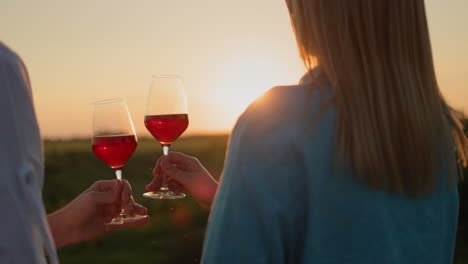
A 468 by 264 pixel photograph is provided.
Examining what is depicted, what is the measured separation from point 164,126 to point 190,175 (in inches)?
19.2

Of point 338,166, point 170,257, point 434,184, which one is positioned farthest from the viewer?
point 170,257

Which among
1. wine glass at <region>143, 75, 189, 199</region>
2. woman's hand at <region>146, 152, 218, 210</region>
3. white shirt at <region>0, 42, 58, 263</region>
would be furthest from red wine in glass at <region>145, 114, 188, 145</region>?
white shirt at <region>0, 42, 58, 263</region>

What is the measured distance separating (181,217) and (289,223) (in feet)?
23.2

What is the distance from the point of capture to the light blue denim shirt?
1.36 metres

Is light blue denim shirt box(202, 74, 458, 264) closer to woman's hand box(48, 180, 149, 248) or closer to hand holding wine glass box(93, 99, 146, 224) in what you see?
woman's hand box(48, 180, 149, 248)

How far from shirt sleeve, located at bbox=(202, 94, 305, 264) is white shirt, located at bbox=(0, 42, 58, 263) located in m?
0.47

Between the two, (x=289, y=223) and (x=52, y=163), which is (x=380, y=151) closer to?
(x=289, y=223)

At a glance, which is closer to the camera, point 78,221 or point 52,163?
point 78,221

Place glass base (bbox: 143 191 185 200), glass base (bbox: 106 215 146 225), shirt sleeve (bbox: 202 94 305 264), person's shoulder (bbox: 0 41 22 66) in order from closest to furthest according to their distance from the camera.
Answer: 1. person's shoulder (bbox: 0 41 22 66)
2. shirt sleeve (bbox: 202 94 305 264)
3. glass base (bbox: 106 215 146 225)
4. glass base (bbox: 143 191 185 200)

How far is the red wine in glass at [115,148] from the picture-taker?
2760 millimetres

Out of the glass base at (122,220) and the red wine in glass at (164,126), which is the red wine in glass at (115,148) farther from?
the glass base at (122,220)

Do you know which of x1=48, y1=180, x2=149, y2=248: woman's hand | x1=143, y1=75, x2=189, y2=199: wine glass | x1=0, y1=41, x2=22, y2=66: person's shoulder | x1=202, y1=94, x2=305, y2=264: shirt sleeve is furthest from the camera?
x1=143, y1=75, x2=189, y2=199: wine glass

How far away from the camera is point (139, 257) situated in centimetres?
773

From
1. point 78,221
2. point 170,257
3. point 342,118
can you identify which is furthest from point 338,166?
point 170,257
